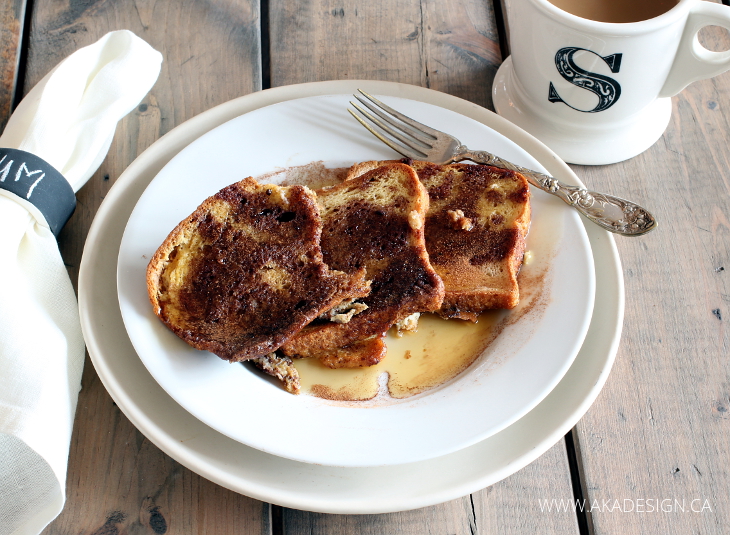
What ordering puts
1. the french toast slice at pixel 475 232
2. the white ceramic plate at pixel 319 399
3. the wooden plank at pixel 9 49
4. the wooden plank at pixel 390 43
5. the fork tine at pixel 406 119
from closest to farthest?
the white ceramic plate at pixel 319 399
the french toast slice at pixel 475 232
the fork tine at pixel 406 119
the wooden plank at pixel 9 49
the wooden plank at pixel 390 43

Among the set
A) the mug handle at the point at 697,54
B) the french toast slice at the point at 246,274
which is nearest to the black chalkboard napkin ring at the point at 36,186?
the french toast slice at the point at 246,274

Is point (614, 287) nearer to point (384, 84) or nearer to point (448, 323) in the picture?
point (448, 323)

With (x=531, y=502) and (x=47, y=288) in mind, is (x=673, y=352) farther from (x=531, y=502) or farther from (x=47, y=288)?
(x=47, y=288)

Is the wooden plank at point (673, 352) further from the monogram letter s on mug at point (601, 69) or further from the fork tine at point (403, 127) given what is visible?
the fork tine at point (403, 127)

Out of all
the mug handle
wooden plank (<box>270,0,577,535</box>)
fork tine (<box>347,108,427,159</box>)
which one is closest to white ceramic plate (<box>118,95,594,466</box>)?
fork tine (<box>347,108,427,159</box>)

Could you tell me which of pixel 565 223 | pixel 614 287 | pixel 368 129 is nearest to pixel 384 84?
pixel 368 129

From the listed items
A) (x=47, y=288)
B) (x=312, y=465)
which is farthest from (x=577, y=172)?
(x=47, y=288)
